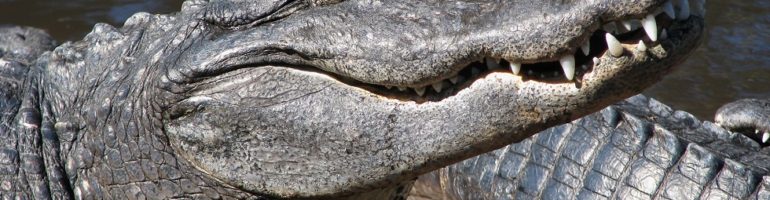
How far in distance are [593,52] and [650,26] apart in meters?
0.13

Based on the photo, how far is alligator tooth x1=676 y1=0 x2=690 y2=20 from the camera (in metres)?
2.42

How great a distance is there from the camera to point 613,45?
2.38m

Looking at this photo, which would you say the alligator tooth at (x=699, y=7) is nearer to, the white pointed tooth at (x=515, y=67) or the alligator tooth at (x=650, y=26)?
the alligator tooth at (x=650, y=26)

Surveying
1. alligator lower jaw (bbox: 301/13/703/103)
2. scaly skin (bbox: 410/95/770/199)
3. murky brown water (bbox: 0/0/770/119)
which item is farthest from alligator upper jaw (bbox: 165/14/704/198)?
murky brown water (bbox: 0/0/770/119)

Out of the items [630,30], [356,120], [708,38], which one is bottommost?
[356,120]

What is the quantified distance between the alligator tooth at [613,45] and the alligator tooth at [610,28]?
0.02 m

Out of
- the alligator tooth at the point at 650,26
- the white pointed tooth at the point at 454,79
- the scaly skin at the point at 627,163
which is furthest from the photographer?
the scaly skin at the point at 627,163

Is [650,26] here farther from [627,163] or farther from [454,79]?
[627,163]

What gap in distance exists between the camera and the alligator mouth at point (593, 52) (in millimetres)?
2383

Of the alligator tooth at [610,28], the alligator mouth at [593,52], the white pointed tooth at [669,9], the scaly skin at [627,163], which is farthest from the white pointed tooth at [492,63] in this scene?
the scaly skin at [627,163]

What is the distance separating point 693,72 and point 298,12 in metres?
4.40

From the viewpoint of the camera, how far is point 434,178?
505 cm

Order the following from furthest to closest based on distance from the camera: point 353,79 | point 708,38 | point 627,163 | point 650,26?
point 708,38 < point 627,163 < point 353,79 < point 650,26

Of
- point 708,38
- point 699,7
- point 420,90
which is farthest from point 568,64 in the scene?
point 708,38
